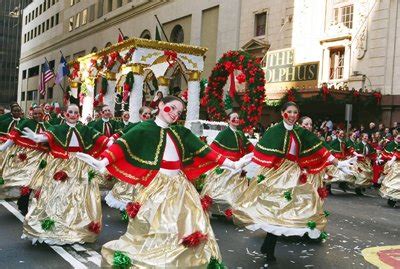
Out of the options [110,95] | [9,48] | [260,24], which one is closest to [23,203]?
[110,95]

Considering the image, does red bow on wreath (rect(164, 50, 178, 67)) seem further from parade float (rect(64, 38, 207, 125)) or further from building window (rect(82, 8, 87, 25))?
building window (rect(82, 8, 87, 25))

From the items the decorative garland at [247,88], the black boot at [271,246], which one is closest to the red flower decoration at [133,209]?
the black boot at [271,246]

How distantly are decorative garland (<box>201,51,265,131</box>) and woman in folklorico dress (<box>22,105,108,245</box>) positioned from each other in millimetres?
11463

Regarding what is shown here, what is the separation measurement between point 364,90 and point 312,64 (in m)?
3.55

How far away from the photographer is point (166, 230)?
487cm

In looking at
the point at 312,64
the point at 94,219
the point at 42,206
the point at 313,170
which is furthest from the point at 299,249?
the point at 312,64

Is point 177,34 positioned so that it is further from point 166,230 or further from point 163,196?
point 166,230

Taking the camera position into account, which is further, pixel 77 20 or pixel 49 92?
pixel 49 92

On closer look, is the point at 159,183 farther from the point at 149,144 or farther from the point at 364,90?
the point at 364,90

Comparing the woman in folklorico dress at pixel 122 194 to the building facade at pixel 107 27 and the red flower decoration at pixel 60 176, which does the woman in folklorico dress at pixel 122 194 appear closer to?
the red flower decoration at pixel 60 176

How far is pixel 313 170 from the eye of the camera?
7.31 meters

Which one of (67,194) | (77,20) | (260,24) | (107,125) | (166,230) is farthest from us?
(77,20)

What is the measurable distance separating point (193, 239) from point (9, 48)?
4257 inches

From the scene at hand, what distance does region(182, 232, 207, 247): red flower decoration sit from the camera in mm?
A: 4770
